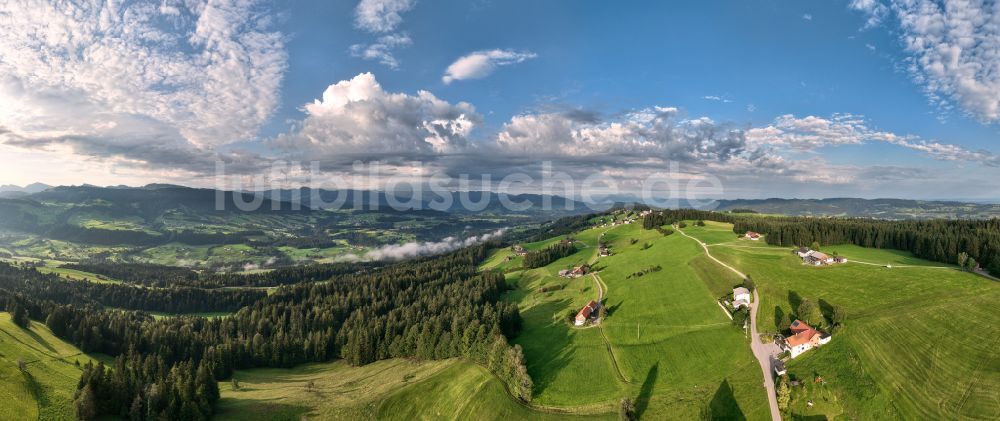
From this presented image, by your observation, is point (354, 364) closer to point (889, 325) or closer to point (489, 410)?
point (489, 410)

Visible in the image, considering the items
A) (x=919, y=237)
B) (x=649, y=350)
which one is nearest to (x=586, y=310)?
(x=649, y=350)

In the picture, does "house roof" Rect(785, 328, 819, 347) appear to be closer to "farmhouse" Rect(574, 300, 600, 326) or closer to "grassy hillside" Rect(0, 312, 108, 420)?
"farmhouse" Rect(574, 300, 600, 326)

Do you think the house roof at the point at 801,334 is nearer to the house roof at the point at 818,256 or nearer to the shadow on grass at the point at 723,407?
the shadow on grass at the point at 723,407

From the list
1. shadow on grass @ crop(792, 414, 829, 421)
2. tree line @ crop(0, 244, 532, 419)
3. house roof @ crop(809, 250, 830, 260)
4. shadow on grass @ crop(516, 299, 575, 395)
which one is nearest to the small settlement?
house roof @ crop(809, 250, 830, 260)

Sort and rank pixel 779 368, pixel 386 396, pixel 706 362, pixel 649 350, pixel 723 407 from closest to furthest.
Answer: pixel 723 407
pixel 779 368
pixel 706 362
pixel 386 396
pixel 649 350

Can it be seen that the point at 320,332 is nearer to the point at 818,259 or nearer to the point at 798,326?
the point at 798,326

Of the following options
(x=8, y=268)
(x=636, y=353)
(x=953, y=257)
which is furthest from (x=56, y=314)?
(x=953, y=257)

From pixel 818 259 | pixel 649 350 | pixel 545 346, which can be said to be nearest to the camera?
pixel 649 350
